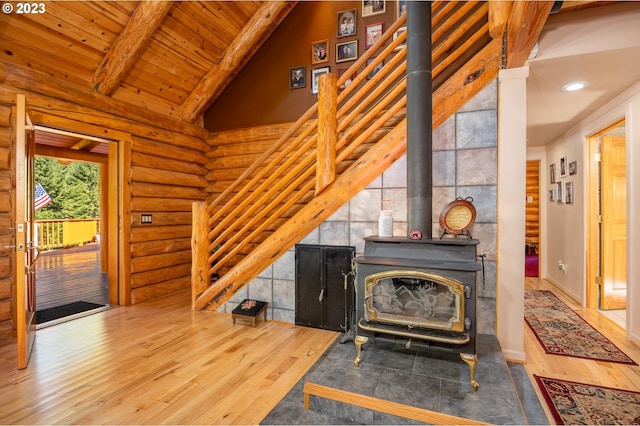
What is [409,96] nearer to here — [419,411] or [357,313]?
[357,313]

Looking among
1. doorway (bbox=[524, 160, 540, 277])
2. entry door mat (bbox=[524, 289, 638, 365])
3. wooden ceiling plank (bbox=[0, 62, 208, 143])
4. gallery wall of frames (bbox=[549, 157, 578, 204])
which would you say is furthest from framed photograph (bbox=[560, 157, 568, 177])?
wooden ceiling plank (bbox=[0, 62, 208, 143])

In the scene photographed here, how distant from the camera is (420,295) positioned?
214 cm

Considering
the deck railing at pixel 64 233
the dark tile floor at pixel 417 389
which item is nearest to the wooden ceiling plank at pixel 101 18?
the dark tile floor at pixel 417 389

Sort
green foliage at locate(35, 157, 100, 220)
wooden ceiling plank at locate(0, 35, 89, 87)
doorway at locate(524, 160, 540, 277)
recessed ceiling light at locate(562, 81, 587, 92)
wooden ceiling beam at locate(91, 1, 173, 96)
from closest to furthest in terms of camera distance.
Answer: recessed ceiling light at locate(562, 81, 587, 92), wooden ceiling plank at locate(0, 35, 89, 87), wooden ceiling beam at locate(91, 1, 173, 96), doorway at locate(524, 160, 540, 277), green foliage at locate(35, 157, 100, 220)

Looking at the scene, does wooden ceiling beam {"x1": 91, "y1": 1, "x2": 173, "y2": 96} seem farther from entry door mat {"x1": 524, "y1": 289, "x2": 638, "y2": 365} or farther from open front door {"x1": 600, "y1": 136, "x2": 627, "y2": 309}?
open front door {"x1": 600, "y1": 136, "x2": 627, "y2": 309}

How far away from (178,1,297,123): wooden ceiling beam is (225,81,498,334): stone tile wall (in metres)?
2.82

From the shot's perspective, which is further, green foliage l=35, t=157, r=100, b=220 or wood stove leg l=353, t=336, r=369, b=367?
green foliage l=35, t=157, r=100, b=220

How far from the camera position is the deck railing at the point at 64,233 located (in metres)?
8.70

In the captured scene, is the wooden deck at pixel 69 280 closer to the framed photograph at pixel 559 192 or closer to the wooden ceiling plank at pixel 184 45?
the wooden ceiling plank at pixel 184 45

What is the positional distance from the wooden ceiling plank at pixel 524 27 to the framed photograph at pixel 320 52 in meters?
2.49

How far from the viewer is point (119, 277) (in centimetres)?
389

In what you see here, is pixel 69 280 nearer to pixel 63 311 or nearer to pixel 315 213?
pixel 63 311

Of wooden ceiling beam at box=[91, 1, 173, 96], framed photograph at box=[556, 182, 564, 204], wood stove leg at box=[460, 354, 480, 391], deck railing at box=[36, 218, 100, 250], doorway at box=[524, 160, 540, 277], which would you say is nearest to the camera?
wood stove leg at box=[460, 354, 480, 391]

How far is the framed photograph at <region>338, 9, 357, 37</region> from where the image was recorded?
4.11 m
